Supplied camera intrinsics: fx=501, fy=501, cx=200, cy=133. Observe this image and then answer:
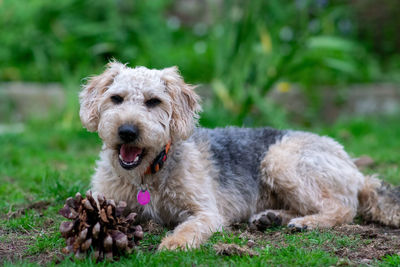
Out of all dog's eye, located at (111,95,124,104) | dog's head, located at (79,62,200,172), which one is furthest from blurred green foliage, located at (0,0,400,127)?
dog's eye, located at (111,95,124,104)

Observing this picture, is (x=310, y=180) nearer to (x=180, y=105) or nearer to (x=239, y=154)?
(x=239, y=154)

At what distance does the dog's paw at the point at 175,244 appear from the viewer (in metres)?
3.71

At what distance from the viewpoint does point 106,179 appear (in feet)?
14.6

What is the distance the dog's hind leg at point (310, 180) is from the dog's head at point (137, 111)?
1121 mm

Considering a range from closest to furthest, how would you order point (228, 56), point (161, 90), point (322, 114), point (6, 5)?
1. point (161, 90)
2. point (228, 56)
3. point (322, 114)
4. point (6, 5)

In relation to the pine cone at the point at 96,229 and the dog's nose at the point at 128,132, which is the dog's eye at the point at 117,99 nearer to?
the dog's nose at the point at 128,132

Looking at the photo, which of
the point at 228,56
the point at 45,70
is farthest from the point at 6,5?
the point at 228,56

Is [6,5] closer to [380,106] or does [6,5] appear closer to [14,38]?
[14,38]

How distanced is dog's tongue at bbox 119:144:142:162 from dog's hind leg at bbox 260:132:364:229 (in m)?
1.61

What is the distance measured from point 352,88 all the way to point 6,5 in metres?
7.80

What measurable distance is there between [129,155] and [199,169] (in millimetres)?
825

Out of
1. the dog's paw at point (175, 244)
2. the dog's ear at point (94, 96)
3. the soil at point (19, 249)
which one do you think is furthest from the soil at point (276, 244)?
the dog's ear at point (94, 96)

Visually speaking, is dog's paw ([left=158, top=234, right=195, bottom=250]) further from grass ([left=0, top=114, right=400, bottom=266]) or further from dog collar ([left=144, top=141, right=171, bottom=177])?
dog collar ([left=144, top=141, right=171, bottom=177])

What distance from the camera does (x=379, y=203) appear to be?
4984 mm
